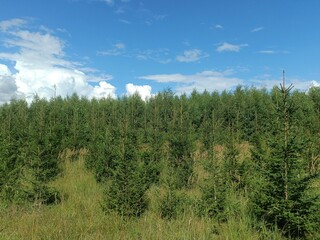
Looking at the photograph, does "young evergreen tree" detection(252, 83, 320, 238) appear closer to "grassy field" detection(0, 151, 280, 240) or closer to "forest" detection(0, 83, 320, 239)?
"forest" detection(0, 83, 320, 239)

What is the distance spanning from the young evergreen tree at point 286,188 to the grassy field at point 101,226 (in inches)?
16.5

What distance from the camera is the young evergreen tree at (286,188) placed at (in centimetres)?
602

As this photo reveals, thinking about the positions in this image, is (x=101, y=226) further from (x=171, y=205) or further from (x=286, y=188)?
(x=286, y=188)

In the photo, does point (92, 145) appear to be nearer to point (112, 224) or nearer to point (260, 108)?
point (112, 224)

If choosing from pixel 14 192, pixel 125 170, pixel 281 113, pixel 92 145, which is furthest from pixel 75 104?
pixel 281 113

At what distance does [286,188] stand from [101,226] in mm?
4022

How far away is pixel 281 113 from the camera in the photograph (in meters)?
6.59

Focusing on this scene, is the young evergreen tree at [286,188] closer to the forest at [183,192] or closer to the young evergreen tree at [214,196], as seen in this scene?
the forest at [183,192]

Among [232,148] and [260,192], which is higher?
[232,148]

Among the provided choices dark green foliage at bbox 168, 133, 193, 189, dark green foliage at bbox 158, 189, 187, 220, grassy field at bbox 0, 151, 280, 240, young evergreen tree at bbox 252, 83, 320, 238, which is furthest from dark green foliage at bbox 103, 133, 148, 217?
dark green foliage at bbox 168, 133, 193, 189

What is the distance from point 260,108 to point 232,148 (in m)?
13.1

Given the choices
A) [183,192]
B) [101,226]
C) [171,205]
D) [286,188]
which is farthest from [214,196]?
[101,226]

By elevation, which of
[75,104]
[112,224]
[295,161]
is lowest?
[112,224]

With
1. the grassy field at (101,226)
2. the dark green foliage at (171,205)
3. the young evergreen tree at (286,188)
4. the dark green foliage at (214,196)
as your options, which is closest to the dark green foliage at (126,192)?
the grassy field at (101,226)
